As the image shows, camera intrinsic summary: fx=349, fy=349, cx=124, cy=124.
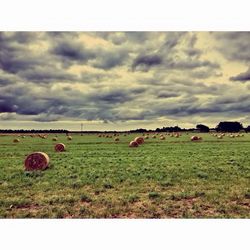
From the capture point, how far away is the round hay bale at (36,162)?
8.95 metres

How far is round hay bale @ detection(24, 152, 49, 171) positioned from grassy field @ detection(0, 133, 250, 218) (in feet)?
0.53

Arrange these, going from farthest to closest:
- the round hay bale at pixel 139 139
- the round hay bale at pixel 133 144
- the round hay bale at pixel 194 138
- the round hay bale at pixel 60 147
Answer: the round hay bale at pixel 133 144, the round hay bale at pixel 60 147, the round hay bale at pixel 139 139, the round hay bale at pixel 194 138

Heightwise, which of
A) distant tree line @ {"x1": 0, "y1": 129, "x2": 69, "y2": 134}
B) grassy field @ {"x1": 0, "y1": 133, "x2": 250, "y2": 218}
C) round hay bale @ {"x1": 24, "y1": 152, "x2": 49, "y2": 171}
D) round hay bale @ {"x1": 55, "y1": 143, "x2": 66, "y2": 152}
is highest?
distant tree line @ {"x1": 0, "y1": 129, "x2": 69, "y2": 134}

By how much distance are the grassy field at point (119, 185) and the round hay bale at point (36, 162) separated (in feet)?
0.53

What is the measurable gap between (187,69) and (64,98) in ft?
9.07

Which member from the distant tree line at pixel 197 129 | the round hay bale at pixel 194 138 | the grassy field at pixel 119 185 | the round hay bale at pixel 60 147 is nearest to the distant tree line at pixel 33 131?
the distant tree line at pixel 197 129

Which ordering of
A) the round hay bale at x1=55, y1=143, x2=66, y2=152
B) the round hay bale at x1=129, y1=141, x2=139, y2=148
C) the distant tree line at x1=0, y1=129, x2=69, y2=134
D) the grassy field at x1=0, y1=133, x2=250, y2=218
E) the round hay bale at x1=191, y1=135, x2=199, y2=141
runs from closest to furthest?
the grassy field at x1=0, y1=133, x2=250, y2=218, the distant tree line at x1=0, y1=129, x2=69, y2=134, the round hay bale at x1=191, y1=135, x2=199, y2=141, the round hay bale at x1=55, y1=143, x2=66, y2=152, the round hay bale at x1=129, y1=141, x2=139, y2=148

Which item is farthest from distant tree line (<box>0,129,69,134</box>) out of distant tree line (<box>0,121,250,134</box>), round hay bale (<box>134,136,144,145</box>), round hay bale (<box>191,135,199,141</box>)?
round hay bale (<box>191,135,199,141</box>)

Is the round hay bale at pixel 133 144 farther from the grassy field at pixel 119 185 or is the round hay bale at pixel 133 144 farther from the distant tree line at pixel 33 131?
the distant tree line at pixel 33 131

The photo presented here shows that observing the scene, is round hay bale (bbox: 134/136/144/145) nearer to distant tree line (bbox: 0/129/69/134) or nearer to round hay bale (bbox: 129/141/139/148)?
round hay bale (bbox: 129/141/139/148)

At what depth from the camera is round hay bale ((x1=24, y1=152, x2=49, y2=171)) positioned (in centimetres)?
895

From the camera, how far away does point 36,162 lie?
354 inches

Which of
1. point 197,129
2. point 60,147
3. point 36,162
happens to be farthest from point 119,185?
point 60,147
